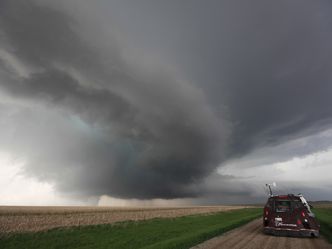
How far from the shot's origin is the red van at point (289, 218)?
64.4 ft

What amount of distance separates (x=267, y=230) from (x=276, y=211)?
1488 millimetres

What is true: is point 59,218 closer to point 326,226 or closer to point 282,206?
point 326,226

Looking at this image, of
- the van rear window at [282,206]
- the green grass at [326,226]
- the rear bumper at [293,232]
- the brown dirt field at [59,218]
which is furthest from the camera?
the brown dirt field at [59,218]

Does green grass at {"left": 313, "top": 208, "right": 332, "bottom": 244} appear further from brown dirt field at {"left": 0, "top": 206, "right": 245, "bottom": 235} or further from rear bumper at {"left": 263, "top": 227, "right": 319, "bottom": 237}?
brown dirt field at {"left": 0, "top": 206, "right": 245, "bottom": 235}

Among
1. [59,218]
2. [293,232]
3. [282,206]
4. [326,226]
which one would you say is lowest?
[293,232]

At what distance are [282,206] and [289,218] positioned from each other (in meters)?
0.95

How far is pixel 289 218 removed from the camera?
65.5ft

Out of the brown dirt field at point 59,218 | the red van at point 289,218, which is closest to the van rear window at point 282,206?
the red van at point 289,218

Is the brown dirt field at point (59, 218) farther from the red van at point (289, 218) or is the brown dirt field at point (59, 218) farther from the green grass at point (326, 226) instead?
the green grass at point (326, 226)

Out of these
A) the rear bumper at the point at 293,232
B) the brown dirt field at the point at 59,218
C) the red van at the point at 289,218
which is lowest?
the rear bumper at the point at 293,232

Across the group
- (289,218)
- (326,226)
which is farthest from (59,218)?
(289,218)

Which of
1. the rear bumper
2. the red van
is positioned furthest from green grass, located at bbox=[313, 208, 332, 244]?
the red van

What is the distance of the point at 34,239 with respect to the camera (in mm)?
23891

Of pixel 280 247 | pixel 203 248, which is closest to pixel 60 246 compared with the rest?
pixel 203 248
